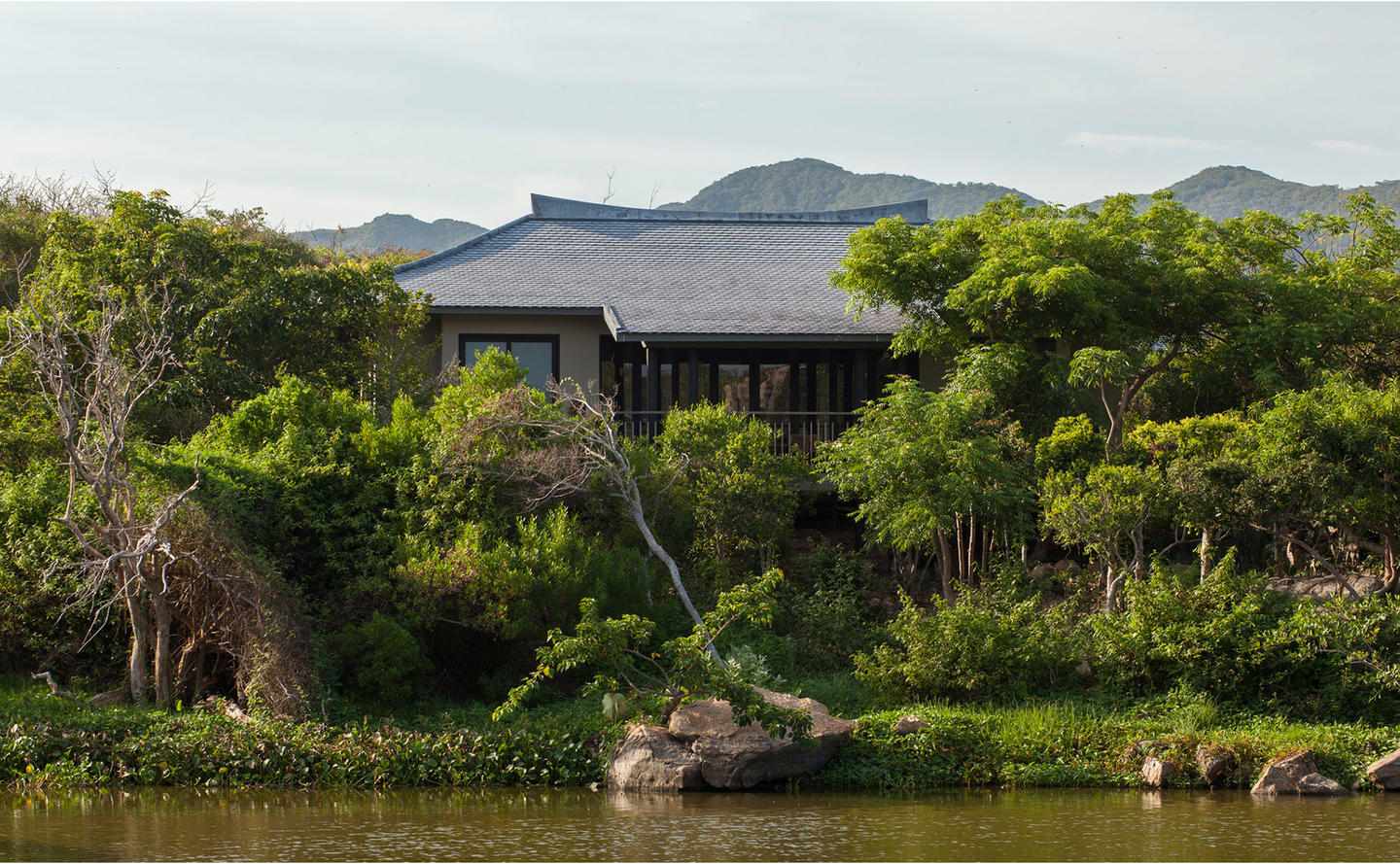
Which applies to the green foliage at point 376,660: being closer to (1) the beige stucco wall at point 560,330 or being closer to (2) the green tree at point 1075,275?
(1) the beige stucco wall at point 560,330

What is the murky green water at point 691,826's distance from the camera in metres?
10.3

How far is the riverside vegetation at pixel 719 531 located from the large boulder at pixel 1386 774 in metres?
0.21

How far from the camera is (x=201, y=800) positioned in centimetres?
1247

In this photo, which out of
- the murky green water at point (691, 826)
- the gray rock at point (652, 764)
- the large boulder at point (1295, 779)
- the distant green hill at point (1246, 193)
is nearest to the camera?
the murky green water at point (691, 826)

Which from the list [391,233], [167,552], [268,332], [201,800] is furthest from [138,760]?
[391,233]

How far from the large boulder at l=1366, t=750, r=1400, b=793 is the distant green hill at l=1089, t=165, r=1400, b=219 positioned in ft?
229

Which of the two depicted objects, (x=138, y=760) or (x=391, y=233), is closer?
(x=138, y=760)

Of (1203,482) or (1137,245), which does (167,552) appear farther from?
(1137,245)

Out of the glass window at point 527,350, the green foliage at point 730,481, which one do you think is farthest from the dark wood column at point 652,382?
the green foliage at point 730,481

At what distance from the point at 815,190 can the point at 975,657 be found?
281 feet

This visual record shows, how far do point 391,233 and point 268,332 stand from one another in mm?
80522

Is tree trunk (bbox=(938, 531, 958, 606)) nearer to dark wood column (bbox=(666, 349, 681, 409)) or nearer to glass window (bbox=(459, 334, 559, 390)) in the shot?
dark wood column (bbox=(666, 349, 681, 409))

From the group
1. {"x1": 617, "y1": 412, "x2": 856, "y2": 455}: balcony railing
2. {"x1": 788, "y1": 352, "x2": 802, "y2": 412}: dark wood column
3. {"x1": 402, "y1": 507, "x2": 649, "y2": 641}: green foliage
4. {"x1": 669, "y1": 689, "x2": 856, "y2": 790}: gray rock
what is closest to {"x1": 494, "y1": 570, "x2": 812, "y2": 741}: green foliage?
{"x1": 669, "y1": 689, "x2": 856, "y2": 790}: gray rock

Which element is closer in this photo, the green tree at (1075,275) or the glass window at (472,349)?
the green tree at (1075,275)
